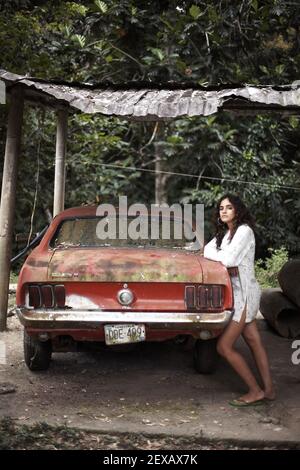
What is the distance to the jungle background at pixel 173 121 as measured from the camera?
10906mm

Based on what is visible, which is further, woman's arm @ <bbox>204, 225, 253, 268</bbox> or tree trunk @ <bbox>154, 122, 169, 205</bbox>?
tree trunk @ <bbox>154, 122, 169, 205</bbox>

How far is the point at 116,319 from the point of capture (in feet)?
15.9

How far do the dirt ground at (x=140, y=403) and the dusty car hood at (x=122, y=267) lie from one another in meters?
1.05

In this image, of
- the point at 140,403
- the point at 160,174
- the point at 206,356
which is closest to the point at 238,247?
the point at 206,356

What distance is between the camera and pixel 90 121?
12.4 m

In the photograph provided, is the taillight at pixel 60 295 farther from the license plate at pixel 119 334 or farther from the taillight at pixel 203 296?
the taillight at pixel 203 296

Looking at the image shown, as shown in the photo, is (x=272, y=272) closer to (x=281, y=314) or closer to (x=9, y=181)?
(x=281, y=314)

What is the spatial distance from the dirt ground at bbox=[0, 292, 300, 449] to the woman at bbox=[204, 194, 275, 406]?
213mm

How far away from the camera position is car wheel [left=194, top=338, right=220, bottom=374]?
224 inches

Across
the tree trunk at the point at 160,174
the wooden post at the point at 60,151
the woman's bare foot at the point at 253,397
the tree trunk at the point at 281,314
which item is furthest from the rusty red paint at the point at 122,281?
the tree trunk at the point at 160,174

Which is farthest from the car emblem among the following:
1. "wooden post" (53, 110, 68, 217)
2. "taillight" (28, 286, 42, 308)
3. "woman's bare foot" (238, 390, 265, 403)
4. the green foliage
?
the green foliage

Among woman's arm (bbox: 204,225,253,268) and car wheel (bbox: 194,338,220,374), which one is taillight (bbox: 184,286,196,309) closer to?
woman's arm (bbox: 204,225,253,268)

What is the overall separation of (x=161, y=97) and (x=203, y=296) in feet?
7.89

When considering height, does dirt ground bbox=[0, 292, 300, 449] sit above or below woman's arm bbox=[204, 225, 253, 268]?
below
